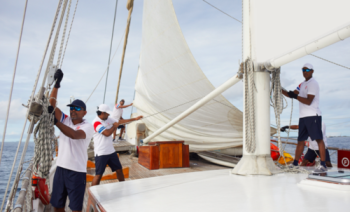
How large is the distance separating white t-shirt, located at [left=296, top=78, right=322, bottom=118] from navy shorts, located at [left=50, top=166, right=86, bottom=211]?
2.37m

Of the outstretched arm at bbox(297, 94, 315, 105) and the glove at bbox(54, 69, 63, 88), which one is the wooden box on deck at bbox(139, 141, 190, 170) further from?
the glove at bbox(54, 69, 63, 88)

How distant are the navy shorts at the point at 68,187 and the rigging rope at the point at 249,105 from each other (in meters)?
1.60

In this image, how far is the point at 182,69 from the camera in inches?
212

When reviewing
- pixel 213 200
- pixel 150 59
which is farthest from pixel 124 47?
pixel 213 200

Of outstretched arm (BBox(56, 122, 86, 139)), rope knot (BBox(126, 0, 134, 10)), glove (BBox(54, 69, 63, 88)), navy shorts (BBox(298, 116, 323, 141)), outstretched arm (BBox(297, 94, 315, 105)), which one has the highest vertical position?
rope knot (BBox(126, 0, 134, 10))

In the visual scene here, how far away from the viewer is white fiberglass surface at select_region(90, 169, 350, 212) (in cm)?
149

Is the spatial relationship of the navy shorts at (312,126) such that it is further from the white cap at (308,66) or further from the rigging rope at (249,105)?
the rigging rope at (249,105)

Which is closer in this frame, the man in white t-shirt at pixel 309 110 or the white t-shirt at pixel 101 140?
the man in white t-shirt at pixel 309 110

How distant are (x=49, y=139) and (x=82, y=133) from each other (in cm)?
33

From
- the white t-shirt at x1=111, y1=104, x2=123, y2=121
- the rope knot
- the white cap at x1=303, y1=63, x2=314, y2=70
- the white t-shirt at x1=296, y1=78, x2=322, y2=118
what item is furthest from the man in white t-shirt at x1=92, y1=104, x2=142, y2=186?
the rope knot

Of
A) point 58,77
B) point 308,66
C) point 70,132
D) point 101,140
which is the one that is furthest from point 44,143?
point 308,66

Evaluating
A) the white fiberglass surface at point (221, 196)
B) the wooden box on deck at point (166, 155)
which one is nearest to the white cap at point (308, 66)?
the white fiberglass surface at point (221, 196)

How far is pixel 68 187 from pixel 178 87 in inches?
138

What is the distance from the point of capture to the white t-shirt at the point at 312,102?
292cm
